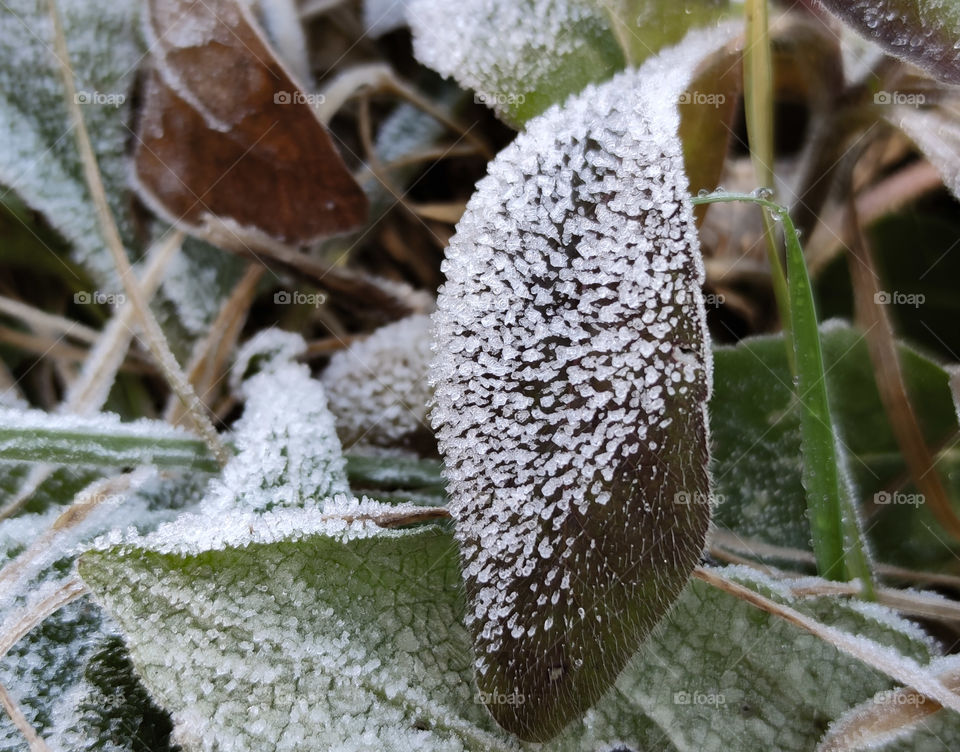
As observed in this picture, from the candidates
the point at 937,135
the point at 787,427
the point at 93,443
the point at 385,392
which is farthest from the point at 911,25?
the point at 93,443

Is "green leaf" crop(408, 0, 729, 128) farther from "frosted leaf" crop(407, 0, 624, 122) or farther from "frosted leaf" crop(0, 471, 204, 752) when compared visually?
"frosted leaf" crop(0, 471, 204, 752)

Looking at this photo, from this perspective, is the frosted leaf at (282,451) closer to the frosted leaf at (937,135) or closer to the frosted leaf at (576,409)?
the frosted leaf at (576,409)

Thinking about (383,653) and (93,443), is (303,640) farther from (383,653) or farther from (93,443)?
(93,443)

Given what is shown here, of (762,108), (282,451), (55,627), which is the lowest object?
(55,627)

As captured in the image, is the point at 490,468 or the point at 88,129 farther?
the point at 88,129

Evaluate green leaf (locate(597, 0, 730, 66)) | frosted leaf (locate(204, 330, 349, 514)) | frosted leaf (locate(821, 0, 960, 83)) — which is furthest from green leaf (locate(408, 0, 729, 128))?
frosted leaf (locate(204, 330, 349, 514))

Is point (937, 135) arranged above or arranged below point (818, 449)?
above

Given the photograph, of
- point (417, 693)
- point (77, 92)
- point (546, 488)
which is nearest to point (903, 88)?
point (546, 488)
